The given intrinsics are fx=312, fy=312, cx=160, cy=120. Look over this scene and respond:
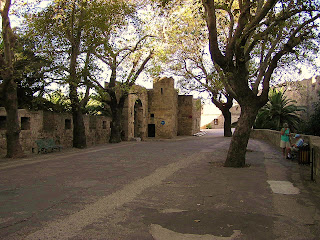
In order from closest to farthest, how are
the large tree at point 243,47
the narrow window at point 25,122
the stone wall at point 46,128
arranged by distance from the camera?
1. the large tree at point 243,47
2. the stone wall at point 46,128
3. the narrow window at point 25,122

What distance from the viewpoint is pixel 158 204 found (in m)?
5.66

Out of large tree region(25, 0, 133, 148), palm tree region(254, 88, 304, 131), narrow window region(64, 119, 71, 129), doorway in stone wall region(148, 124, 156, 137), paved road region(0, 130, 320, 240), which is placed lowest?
paved road region(0, 130, 320, 240)

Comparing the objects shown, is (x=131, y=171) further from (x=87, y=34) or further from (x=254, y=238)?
(x=87, y=34)

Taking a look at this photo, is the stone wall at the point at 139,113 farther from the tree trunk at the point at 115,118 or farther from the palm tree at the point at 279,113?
the palm tree at the point at 279,113

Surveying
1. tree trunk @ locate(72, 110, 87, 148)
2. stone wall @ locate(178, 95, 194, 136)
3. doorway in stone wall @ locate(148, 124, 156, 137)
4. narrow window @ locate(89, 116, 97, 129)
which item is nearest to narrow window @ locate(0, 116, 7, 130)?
tree trunk @ locate(72, 110, 87, 148)

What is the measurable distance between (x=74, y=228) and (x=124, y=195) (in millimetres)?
2050

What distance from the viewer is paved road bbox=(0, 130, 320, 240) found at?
4.25 meters

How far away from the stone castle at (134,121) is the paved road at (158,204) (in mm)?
6679

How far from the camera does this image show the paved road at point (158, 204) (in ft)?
13.9

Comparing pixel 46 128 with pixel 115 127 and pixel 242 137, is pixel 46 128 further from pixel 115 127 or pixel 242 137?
pixel 242 137

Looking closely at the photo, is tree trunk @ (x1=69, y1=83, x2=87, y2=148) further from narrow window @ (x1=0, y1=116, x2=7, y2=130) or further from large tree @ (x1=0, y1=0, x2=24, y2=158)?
large tree @ (x1=0, y1=0, x2=24, y2=158)

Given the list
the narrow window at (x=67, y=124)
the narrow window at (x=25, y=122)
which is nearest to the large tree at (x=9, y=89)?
the narrow window at (x=25, y=122)

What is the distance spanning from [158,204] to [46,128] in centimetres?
1324

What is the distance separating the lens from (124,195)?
20.7 feet
